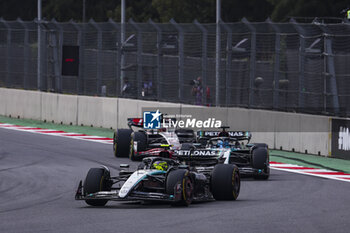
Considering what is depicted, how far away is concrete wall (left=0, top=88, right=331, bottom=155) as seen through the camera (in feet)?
74.1

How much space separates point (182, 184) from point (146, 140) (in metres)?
7.69

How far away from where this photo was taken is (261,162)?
17719 mm

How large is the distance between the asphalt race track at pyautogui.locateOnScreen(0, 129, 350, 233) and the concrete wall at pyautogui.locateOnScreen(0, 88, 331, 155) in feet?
12.2

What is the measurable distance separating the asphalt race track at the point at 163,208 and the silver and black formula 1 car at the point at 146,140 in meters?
0.56

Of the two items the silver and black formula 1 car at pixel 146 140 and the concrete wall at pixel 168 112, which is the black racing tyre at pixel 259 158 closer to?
the silver and black formula 1 car at pixel 146 140

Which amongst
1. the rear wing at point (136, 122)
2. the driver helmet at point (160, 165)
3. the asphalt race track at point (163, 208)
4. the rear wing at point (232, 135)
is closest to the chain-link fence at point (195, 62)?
the rear wing at point (232, 135)

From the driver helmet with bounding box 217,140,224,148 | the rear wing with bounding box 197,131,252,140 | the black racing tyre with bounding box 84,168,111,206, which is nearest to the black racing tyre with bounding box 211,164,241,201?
the black racing tyre with bounding box 84,168,111,206

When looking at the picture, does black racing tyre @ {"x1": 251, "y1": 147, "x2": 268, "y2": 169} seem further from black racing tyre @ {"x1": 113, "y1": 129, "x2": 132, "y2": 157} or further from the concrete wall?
black racing tyre @ {"x1": 113, "y1": 129, "x2": 132, "y2": 157}

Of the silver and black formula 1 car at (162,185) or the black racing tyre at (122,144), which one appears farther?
the black racing tyre at (122,144)

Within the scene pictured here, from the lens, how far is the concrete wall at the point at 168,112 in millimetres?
22594

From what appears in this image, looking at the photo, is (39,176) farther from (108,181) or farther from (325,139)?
(325,139)

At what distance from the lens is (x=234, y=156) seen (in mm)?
17875

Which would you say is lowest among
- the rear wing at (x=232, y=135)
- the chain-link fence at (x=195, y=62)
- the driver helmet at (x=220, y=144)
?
the driver helmet at (x=220, y=144)

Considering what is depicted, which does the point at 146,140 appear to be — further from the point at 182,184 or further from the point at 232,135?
the point at 182,184
